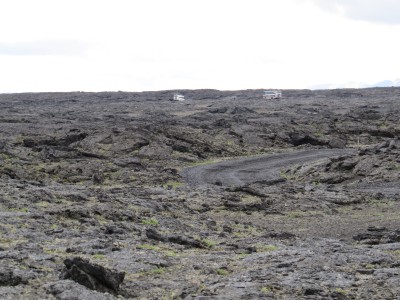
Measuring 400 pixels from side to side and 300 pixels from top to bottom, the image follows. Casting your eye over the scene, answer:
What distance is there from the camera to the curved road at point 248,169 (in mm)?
41375

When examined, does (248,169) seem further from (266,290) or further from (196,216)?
(266,290)

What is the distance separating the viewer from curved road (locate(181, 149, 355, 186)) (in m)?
41.4

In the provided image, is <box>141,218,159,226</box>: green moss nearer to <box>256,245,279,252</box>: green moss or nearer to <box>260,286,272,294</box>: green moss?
<box>256,245,279,252</box>: green moss

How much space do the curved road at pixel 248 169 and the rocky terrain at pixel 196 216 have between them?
148mm

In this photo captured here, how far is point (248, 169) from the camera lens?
4597 cm

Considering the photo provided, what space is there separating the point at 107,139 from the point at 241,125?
68.6 feet

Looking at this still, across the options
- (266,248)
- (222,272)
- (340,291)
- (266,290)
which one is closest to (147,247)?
(222,272)

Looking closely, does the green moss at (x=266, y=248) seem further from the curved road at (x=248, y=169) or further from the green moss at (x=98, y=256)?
the curved road at (x=248, y=169)

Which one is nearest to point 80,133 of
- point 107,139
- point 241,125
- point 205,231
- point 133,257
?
point 107,139

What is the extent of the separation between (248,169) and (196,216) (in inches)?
829

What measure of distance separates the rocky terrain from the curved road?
0.49 ft

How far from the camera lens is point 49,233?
1727cm

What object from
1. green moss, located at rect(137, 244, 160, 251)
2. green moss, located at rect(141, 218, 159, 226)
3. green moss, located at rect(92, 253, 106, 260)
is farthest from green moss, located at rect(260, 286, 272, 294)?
green moss, located at rect(141, 218, 159, 226)

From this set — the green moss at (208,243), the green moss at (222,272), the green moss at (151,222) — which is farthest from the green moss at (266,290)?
the green moss at (151,222)
